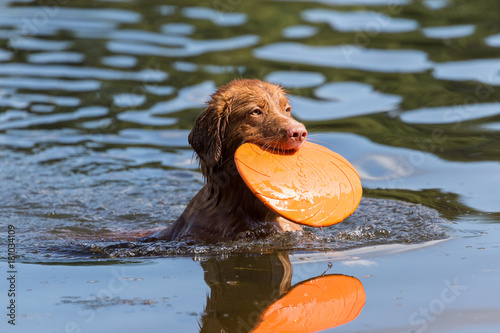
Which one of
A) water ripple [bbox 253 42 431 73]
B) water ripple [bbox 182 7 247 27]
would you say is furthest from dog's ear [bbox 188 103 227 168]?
water ripple [bbox 182 7 247 27]

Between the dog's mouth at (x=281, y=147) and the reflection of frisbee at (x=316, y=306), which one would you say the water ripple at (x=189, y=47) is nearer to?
the dog's mouth at (x=281, y=147)

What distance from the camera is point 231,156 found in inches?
282

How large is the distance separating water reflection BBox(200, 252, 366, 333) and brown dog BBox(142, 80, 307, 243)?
2.12ft

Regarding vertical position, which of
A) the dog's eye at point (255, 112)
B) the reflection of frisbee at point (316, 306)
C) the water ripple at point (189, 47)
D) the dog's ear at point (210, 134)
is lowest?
the reflection of frisbee at point (316, 306)

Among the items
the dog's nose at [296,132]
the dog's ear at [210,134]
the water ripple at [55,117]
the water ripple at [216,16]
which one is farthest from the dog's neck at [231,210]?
the water ripple at [216,16]

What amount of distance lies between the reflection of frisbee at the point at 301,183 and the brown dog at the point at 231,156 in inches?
12.2

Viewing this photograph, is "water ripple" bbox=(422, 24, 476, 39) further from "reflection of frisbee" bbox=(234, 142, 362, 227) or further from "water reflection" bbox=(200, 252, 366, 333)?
"water reflection" bbox=(200, 252, 366, 333)

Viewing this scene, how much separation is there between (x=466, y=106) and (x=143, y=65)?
7.02 m

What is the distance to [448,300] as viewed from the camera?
5.57 metres

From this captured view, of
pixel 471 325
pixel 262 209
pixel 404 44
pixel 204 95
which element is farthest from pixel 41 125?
pixel 471 325

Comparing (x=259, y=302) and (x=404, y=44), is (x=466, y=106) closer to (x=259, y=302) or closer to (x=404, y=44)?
(x=404, y=44)

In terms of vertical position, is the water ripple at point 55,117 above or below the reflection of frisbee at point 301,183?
below

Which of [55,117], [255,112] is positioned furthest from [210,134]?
[55,117]

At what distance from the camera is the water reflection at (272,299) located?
5156 mm
